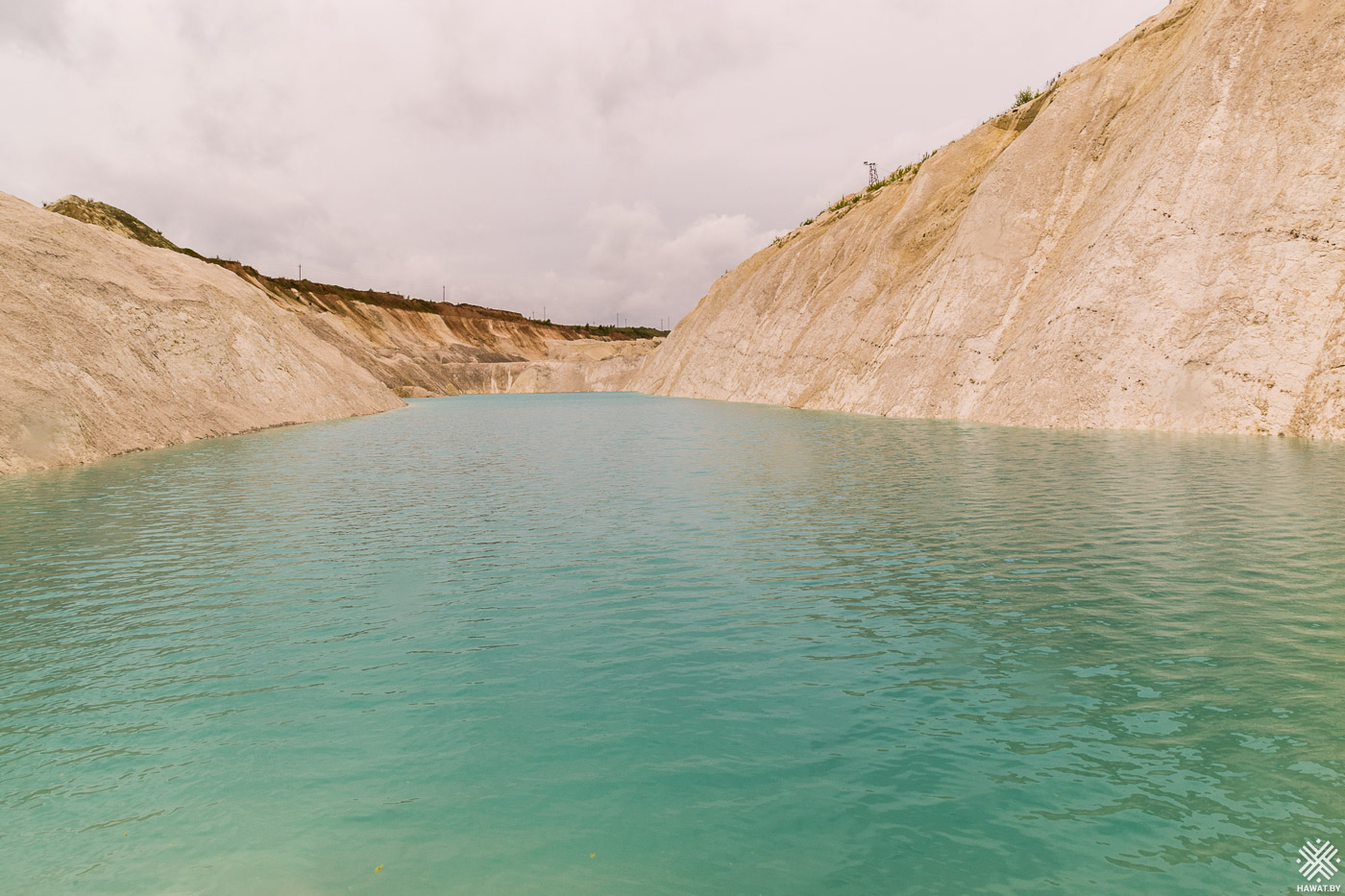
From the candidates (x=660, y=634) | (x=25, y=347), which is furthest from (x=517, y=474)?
(x=25, y=347)

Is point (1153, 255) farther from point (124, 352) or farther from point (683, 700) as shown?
point (124, 352)

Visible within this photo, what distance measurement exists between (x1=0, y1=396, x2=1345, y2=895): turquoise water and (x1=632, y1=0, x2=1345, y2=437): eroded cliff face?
14252mm

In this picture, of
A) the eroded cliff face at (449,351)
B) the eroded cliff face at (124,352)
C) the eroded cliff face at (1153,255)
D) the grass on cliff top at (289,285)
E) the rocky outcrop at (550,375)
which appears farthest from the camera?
the rocky outcrop at (550,375)

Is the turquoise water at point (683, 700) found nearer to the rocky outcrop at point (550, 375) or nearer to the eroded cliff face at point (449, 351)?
the eroded cliff face at point (449, 351)

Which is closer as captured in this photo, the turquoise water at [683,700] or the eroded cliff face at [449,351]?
the turquoise water at [683,700]

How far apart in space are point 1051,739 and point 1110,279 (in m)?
30.8

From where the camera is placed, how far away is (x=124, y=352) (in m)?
32.7

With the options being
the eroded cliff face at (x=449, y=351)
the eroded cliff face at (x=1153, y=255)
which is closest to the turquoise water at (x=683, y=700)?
the eroded cliff face at (x=1153, y=255)

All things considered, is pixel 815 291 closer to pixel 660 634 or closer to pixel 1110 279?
pixel 1110 279

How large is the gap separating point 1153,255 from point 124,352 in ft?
142

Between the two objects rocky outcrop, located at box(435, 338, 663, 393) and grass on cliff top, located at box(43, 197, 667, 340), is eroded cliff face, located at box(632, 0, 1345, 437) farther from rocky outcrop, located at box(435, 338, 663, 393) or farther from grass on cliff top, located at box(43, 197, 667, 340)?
rocky outcrop, located at box(435, 338, 663, 393)

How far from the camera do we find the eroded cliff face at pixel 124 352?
2550 centimetres

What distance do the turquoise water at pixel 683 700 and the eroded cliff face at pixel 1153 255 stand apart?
14.3m

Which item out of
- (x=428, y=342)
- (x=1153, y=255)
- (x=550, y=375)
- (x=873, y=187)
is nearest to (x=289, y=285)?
(x=428, y=342)
